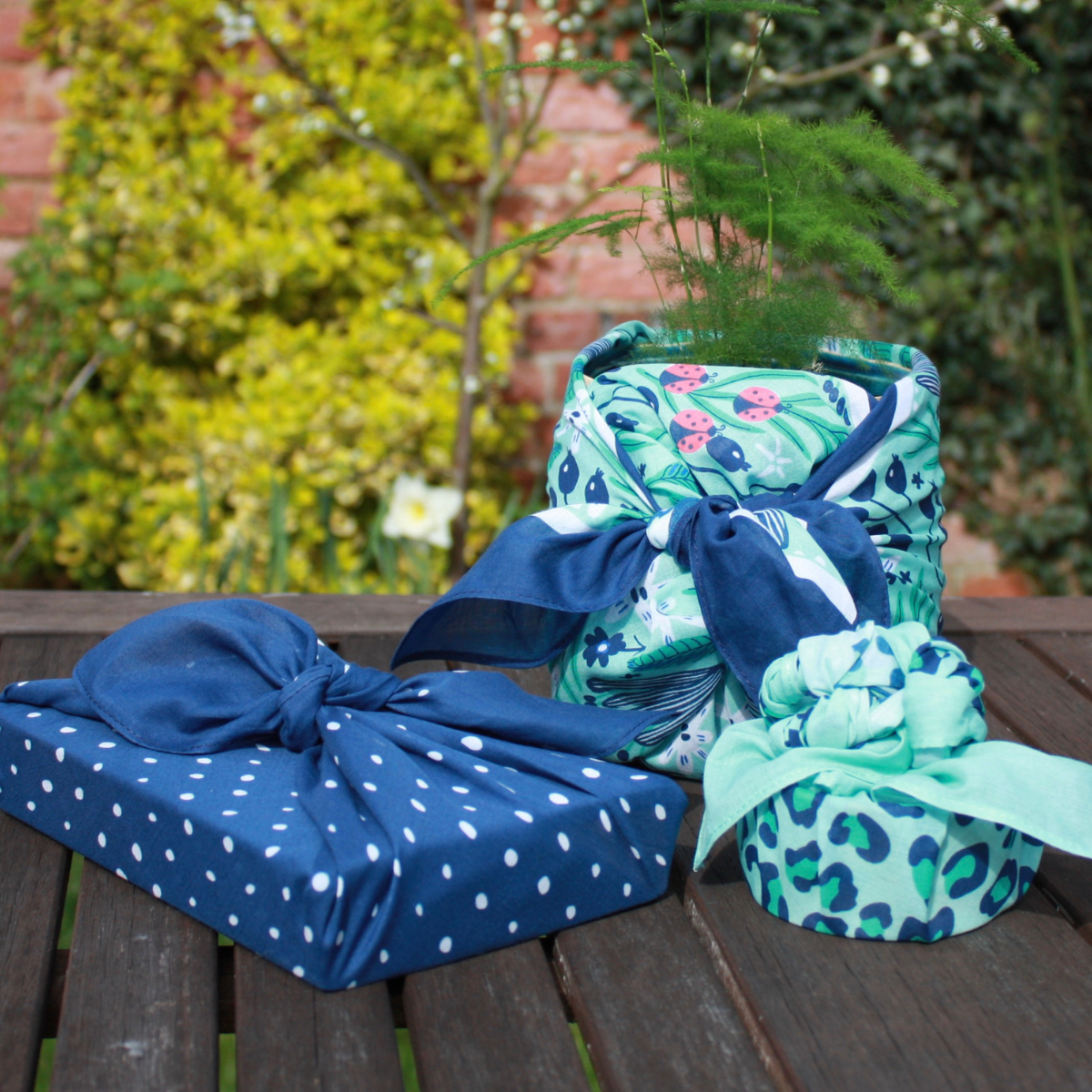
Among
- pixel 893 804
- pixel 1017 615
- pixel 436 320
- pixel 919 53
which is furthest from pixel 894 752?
pixel 919 53

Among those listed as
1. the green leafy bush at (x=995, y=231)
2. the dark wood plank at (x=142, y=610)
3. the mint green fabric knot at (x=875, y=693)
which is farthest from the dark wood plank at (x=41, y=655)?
the green leafy bush at (x=995, y=231)

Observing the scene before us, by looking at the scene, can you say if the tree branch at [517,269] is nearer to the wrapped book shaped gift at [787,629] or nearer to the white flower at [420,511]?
the white flower at [420,511]

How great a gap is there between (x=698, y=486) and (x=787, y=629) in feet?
0.54

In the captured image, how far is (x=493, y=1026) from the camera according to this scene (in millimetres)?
706

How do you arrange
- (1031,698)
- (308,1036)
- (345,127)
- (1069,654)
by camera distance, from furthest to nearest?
(345,127)
(1069,654)
(1031,698)
(308,1036)

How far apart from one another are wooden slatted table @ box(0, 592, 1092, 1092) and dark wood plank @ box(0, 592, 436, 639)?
19.9 inches

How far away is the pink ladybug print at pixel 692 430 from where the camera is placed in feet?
3.40

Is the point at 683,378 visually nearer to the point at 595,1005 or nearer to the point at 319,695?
the point at 319,695

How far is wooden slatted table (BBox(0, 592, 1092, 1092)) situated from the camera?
67 cm

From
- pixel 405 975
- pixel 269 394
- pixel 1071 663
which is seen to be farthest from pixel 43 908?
pixel 269 394

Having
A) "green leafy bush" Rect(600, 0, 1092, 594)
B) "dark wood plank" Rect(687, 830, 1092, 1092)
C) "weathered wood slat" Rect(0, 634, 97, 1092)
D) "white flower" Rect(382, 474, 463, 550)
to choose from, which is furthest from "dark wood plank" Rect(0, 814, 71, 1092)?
A: "green leafy bush" Rect(600, 0, 1092, 594)

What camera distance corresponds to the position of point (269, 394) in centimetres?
233

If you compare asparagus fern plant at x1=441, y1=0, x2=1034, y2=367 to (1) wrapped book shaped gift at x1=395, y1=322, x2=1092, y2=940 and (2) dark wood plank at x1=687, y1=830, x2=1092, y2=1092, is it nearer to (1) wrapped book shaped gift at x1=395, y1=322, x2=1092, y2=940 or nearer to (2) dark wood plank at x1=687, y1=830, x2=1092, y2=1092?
(1) wrapped book shaped gift at x1=395, y1=322, x2=1092, y2=940

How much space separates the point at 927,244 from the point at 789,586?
7.00 ft
